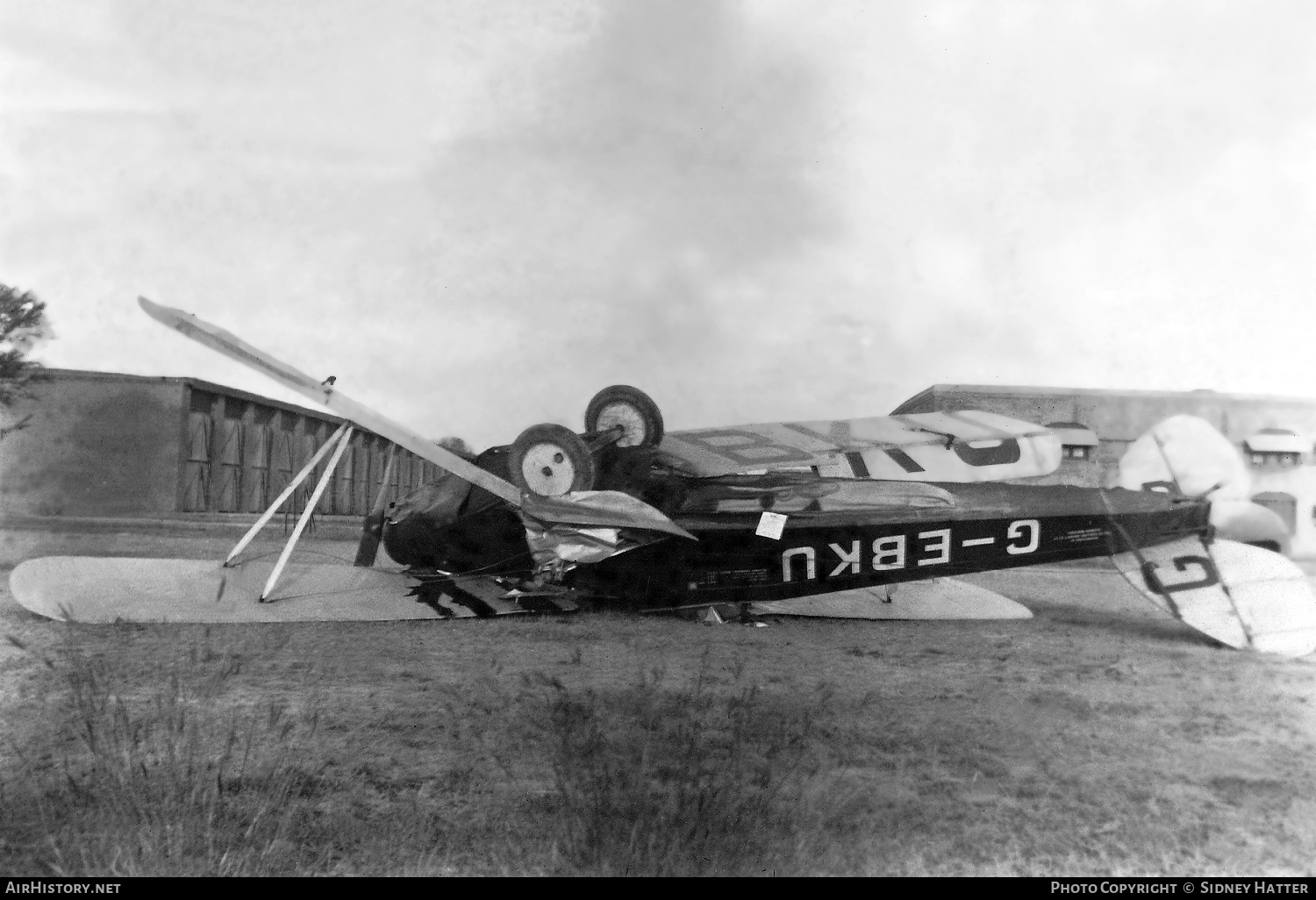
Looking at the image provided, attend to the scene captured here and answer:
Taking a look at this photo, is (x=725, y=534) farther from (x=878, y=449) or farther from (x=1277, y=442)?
(x=1277, y=442)

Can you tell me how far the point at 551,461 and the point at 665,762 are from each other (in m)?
2.35

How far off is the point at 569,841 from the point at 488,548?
4059mm

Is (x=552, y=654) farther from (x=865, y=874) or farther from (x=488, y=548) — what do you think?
(x=865, y=874)

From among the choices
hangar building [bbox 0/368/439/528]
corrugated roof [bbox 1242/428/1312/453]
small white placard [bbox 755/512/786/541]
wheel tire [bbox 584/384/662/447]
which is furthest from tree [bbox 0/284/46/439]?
corrugated roof [bbox 1242/428/1312/453]

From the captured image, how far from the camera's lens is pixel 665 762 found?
2633mm

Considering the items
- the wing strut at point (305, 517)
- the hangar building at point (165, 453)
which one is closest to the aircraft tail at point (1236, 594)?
the wing strut at point (305, 517)

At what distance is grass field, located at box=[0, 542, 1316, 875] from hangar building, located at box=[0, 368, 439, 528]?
2.13 m

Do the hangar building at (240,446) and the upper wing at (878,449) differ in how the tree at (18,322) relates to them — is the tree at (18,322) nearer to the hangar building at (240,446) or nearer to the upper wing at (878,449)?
the hangar building at (240,446)

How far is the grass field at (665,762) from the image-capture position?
2.29 meters

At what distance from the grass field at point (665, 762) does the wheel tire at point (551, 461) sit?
980 mm

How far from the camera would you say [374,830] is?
2.41 m

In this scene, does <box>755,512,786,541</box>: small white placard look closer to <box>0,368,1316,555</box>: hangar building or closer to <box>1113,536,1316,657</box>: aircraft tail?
<box>0,368,1316,555</box>: hangar building

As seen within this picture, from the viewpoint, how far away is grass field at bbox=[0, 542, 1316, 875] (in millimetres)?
2295
